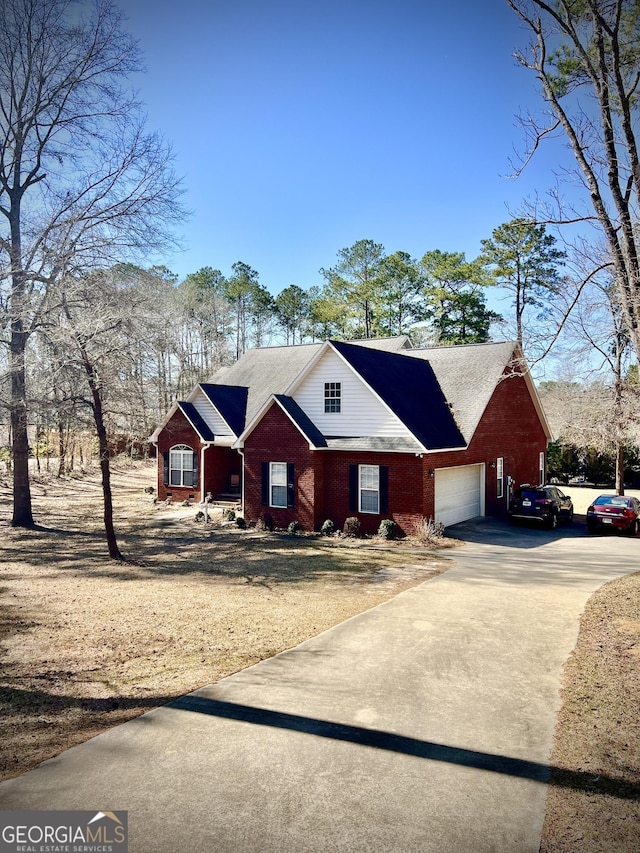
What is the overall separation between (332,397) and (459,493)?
19.5ft

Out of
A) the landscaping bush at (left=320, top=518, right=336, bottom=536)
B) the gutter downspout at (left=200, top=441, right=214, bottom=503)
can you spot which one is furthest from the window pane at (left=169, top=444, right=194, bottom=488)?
the landscaping bush at (left=320, top=518, right=336, bottom=536)

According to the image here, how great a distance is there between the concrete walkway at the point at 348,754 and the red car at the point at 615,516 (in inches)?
489

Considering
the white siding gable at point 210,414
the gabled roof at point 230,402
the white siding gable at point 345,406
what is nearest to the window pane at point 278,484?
the white siding gable at point 345,406

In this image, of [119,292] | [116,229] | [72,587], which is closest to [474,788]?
[72,587]

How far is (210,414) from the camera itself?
27.5m

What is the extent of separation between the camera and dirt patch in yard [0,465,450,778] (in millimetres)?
7207

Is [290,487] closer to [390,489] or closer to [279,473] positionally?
[279,473]

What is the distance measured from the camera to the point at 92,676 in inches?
318

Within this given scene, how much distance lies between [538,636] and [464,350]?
18202 mm

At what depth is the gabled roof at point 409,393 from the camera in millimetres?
20062

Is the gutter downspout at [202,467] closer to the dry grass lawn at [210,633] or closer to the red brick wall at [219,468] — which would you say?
the red brick wall at [219,468]

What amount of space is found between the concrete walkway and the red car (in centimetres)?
1242

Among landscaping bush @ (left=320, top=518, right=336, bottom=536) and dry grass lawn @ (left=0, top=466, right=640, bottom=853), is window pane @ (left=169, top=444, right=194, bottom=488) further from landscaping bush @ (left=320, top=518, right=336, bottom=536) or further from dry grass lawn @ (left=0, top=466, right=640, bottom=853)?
landscaping bush @ (left=320, top=518, right=336, bottom=536)

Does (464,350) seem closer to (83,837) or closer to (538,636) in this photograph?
(538,636)
